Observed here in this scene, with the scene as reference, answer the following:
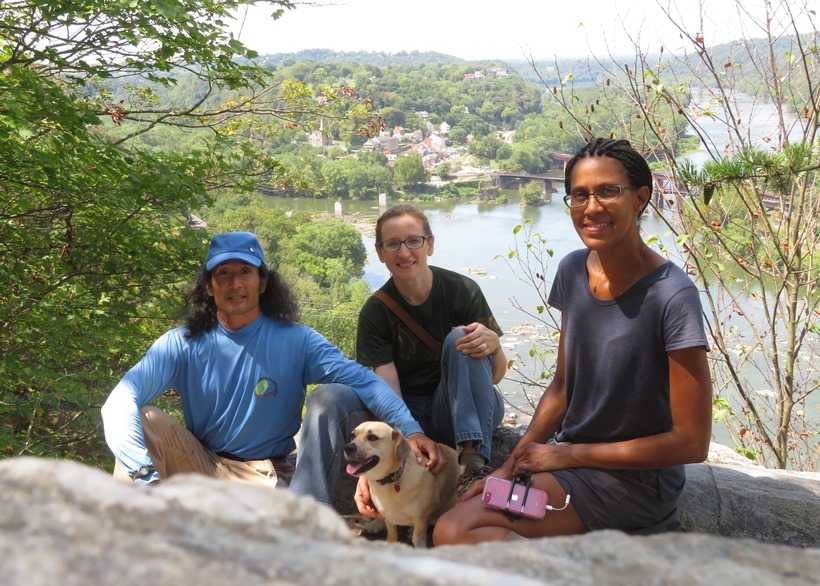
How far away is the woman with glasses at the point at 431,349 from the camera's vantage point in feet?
10.4

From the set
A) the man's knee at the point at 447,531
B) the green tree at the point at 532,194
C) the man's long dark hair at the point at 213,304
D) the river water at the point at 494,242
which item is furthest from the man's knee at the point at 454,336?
the green tree at the point at 532,194

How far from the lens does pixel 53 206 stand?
16.0ft

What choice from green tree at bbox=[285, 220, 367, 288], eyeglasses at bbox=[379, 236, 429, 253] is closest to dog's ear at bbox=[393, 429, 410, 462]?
eyeglasses at bbox=[379, 236, 429, 253]

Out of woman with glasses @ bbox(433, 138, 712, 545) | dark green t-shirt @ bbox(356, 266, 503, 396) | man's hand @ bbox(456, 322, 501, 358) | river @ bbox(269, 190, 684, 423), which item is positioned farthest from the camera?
river @ bbox(269, 190, 684, 423)

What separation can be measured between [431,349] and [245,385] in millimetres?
873

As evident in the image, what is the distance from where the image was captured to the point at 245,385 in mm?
3088

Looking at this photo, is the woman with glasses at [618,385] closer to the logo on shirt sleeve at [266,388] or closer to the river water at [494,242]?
the logo on shirt sleeve at [266,388]

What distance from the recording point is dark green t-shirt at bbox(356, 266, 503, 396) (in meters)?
3.41

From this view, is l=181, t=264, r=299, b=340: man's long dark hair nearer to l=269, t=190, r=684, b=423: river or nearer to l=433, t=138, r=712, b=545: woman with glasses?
l=433, t=138, r=712, b=545: woman with glasses

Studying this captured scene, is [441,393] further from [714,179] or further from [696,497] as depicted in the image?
[714,179]

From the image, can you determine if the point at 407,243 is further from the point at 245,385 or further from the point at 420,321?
the point at 245,385

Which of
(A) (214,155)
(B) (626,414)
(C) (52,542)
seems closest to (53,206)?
(A) (214,155)

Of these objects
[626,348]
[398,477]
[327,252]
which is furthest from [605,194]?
[327,252]

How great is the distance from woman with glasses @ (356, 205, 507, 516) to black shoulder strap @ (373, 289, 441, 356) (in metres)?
0.02
